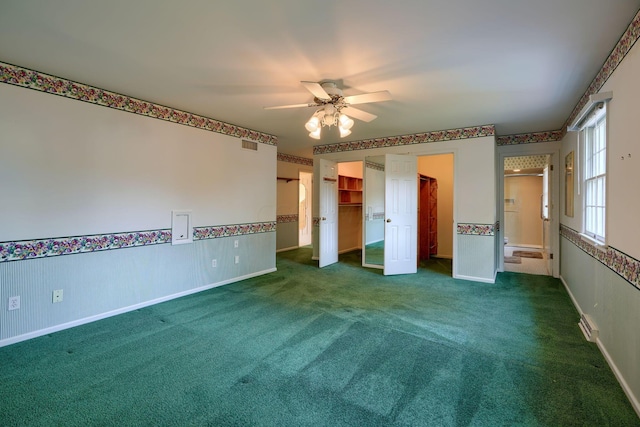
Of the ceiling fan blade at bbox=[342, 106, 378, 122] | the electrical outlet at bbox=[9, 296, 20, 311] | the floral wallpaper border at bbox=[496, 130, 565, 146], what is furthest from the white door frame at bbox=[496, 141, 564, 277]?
the electrical outlet at bbox=[9, 296, 20, 311]

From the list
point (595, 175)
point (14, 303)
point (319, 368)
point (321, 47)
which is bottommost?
point (319, 368)

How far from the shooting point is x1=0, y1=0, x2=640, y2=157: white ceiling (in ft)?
6.03

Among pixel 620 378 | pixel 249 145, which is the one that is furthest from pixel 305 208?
pixel 620 378

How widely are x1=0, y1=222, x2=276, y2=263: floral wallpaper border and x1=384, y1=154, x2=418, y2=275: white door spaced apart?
2.74 meters

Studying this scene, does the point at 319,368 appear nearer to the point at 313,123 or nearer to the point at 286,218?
the point at 313,123

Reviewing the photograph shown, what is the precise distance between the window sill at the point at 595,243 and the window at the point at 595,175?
4cm

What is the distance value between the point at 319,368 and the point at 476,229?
3.59 metres

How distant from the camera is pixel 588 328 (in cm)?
268

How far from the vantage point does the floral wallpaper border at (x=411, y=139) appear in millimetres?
4551

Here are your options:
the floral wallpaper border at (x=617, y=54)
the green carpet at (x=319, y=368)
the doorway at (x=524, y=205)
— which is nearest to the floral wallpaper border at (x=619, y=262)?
the green carpet at (x=319, y=368)

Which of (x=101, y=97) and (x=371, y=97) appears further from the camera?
(x=101, y=97)

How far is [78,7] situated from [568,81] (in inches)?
159

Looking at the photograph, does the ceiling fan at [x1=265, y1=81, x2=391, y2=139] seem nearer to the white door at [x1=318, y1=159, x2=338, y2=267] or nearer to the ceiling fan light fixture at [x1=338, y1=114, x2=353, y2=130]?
the ceiling fan light fixture at [x1=338, y1=114, x2=353, y2=130]

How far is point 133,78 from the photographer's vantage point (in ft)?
9.45
